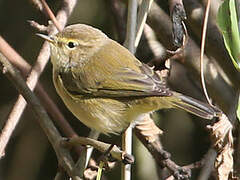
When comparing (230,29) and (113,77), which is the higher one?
(230,29)

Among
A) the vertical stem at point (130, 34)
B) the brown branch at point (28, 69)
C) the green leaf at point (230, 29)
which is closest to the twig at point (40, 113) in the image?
the brown branch at point (28, 69)

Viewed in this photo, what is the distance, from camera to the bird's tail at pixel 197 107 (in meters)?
3.08

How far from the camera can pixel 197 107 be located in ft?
10.5

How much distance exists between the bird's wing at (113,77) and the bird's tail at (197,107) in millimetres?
129

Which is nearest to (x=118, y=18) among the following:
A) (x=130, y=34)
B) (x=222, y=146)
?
(x=130, y=34)

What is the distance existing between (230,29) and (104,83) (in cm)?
94

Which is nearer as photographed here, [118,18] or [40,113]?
[40,113]

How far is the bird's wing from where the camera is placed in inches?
132

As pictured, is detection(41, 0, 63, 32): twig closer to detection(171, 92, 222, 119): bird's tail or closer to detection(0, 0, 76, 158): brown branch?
detection(0, 0, 76, 158): brown branch

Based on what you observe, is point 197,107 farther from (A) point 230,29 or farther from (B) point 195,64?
(B) point 195,64

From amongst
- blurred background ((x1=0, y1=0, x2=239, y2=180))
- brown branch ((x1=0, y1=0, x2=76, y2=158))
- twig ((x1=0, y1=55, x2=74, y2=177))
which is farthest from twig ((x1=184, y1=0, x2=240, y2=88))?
twig ((x1=0, y1=55, x2=74, y2=177))

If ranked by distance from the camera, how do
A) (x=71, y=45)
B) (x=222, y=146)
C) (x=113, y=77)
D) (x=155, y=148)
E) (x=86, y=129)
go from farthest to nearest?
(x=86, y=129)
(x=71, y=45)
(x=113, y=77)
(x=155, y=148)
(x=222, y=146)

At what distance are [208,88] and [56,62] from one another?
3.40ft

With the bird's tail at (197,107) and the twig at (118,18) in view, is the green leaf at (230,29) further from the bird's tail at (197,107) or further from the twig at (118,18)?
the twig at (118,18)
